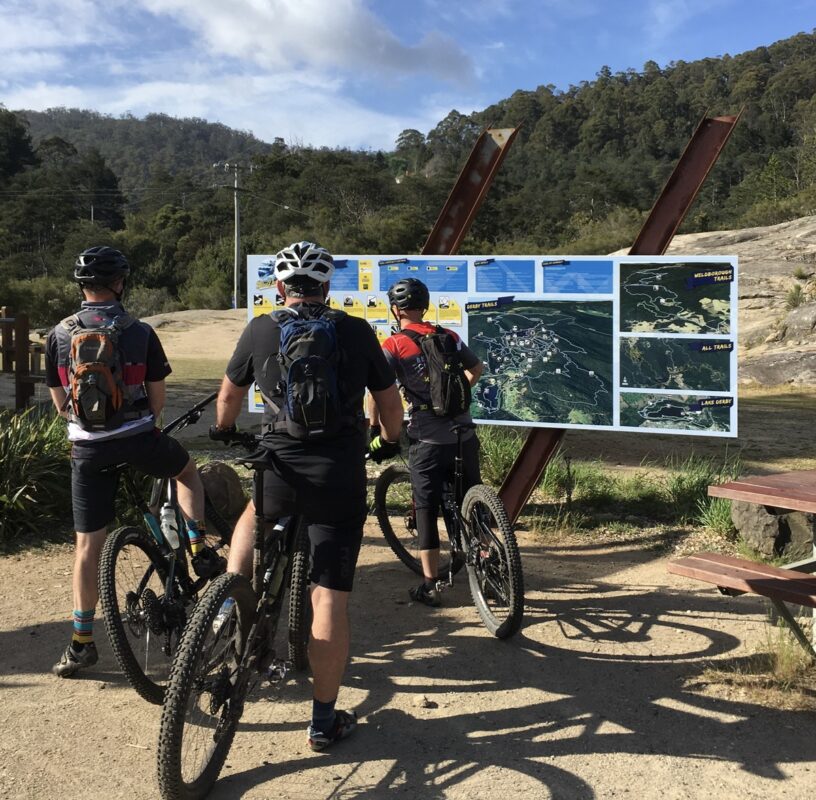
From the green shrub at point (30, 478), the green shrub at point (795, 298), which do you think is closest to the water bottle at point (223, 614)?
the green shrub at point (30, 478)

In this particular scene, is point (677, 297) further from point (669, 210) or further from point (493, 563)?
point (493, 563)

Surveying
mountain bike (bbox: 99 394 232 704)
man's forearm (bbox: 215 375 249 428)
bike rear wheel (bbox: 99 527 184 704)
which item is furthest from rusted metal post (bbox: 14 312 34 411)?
man's forearm (bbox: 215 375 249 428)

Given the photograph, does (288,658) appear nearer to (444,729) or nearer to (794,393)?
(444,729)

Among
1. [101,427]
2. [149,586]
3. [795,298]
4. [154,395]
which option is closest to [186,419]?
[154,395]

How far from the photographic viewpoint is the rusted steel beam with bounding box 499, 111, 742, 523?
17.9 ft

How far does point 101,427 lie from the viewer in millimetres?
3418

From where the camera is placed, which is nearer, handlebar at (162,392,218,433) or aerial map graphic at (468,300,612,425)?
handlebar at (162,392,218,433)

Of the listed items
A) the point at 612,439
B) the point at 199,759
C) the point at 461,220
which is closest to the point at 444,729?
the point at 199,759

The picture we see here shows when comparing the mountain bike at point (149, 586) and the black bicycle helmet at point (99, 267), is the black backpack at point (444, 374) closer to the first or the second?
the mountain bike at point (149, 586)

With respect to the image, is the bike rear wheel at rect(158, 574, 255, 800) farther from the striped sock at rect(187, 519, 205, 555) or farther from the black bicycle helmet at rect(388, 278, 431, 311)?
the black bicycle helmet at rect(388, 278, 431, 311)

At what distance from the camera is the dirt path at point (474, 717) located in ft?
9.37

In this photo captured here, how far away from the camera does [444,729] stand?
127 inches

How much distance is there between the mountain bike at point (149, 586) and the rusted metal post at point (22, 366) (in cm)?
Answer: 685

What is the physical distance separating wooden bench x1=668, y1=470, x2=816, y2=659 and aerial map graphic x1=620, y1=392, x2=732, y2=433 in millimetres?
1738
